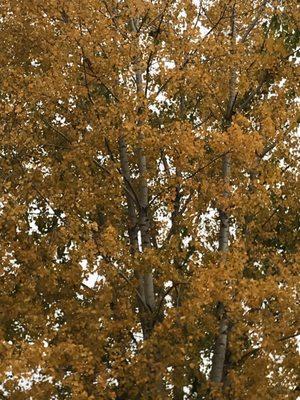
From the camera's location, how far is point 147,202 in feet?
37.0

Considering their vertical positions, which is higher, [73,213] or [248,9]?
[248,9]

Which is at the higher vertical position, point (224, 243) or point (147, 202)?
point (147, 202)

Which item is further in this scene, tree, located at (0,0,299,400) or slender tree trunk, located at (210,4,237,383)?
slender tree trunk, located at (210,4,237,383)

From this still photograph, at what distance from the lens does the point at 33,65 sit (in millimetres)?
13359

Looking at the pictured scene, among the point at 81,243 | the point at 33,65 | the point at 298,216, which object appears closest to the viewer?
the point at 81,243

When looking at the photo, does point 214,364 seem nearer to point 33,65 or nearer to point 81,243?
point 81,243

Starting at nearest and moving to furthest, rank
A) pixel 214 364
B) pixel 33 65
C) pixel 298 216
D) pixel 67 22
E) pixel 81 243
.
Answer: pixel 81 243 < pixel 214 364 < pixel 67 22 < pixel 298 216 < pixel 33 65

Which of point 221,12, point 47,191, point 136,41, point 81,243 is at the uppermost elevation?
point 221,12

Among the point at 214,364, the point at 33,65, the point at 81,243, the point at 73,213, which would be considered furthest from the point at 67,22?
the point at 214,364

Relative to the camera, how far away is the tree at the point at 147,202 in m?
8.94

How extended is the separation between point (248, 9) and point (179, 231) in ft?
14.9

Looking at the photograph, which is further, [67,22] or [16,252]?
[67,22]

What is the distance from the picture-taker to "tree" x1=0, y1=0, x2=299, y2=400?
352 inches

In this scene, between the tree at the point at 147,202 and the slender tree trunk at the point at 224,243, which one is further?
the slender tree trunk at the point at 224,243
